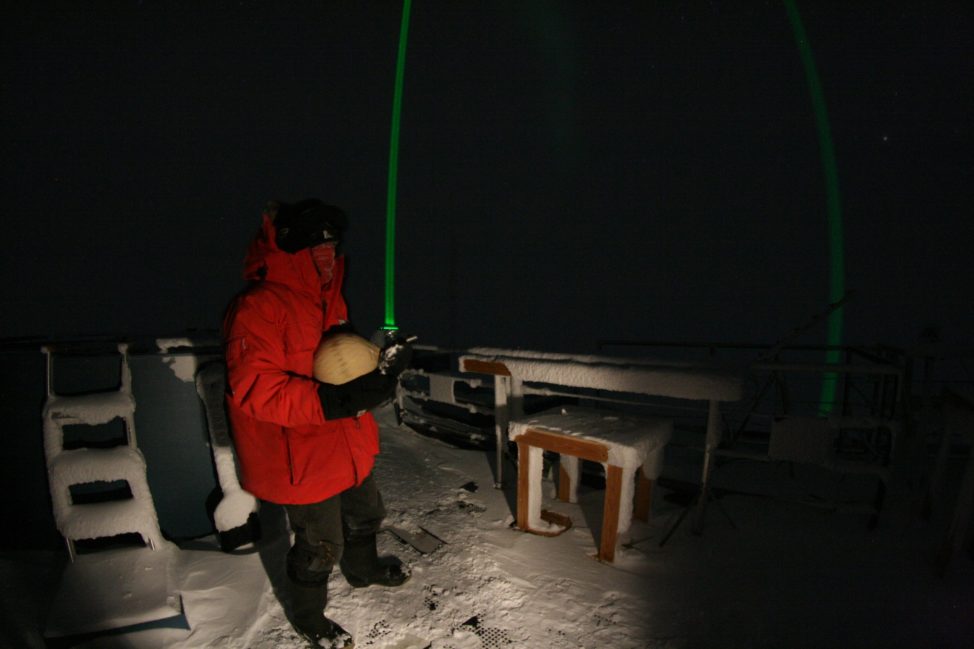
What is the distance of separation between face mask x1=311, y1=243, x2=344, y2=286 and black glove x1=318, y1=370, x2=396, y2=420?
0.63m

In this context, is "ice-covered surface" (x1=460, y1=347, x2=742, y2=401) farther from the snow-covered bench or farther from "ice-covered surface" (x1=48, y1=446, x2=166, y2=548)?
"ice-covered surface" (x1=48, y1=446, x2=166, y2=548)

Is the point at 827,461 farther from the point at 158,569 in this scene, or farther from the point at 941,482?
the point at 158,569

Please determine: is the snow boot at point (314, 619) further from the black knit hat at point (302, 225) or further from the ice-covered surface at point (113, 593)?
the black knit hat at point (302, 225)

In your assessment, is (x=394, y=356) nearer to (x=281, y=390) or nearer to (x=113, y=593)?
(x=281, y=390)

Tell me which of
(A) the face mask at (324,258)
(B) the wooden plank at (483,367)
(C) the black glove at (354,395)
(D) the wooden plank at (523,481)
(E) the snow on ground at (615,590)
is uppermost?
(A) the face mask at (324,258)

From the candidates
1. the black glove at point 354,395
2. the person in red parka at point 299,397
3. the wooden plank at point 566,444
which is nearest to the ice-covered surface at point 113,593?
the person in red parka at point 299,397

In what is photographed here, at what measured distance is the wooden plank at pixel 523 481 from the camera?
3076 mm

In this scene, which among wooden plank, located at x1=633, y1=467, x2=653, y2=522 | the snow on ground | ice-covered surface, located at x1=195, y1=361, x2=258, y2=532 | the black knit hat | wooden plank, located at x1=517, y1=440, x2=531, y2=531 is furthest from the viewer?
wooden plank, located at x1=633, y1=467, x2=653, y2=522

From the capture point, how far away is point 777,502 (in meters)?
3.60

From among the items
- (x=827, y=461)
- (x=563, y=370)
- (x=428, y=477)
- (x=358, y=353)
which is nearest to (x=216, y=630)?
(x=358, y=353)

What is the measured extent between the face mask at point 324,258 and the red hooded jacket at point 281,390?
43 millimetres

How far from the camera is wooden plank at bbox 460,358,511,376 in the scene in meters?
3.72

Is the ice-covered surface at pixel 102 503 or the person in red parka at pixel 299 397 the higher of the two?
the person in red parka at pixel 299 397

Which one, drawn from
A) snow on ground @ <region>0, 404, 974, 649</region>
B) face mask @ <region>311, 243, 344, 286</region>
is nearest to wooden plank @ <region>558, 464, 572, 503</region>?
snow on ground @ <region>0, 404, 974, 649</region>
